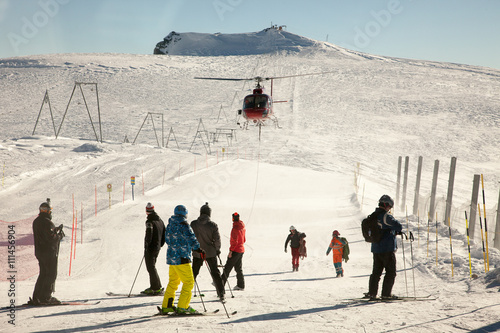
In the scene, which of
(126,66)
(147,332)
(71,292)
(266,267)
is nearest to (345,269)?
(266,267)

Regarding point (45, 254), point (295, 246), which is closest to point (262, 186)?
point (295, 246)

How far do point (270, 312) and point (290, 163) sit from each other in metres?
38.2

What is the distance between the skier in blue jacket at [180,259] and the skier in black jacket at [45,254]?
2334mm

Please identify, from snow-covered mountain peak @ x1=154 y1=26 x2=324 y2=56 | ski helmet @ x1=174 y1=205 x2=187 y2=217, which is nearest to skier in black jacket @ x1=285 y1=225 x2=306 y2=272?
ski helmet @ x1=174 y1=205 x2=187 y2=217

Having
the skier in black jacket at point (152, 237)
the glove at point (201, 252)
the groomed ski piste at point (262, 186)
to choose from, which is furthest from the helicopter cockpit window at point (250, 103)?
the glove at point (201, 252)

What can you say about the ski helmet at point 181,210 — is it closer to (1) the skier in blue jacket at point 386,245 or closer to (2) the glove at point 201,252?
(2) the glove at point 201,252

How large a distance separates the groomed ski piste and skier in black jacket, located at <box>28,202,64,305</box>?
0.38 meters

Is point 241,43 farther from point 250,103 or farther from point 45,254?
point 45,254

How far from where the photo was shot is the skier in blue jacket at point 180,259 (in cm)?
667

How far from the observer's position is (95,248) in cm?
1617

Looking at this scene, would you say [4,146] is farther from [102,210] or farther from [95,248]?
[95,248]

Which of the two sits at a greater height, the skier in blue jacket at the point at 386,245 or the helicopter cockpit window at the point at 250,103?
the helicopter cockpit window at the point at 250,103

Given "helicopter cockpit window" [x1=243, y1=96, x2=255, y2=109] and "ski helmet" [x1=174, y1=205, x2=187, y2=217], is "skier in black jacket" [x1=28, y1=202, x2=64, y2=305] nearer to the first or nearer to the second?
"ski helmet" [x1=174, y1=205, x2=187, y2=217]

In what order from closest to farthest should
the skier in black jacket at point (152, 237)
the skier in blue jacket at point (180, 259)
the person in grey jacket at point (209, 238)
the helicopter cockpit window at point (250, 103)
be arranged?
1. the skier in blue jacket at point (180, 259)
2. the person in grey jacket at point (209, 238)
3. the skier in black jacket at point (152, 237)
4. the helicopter cockpit window at point (250, 103)
